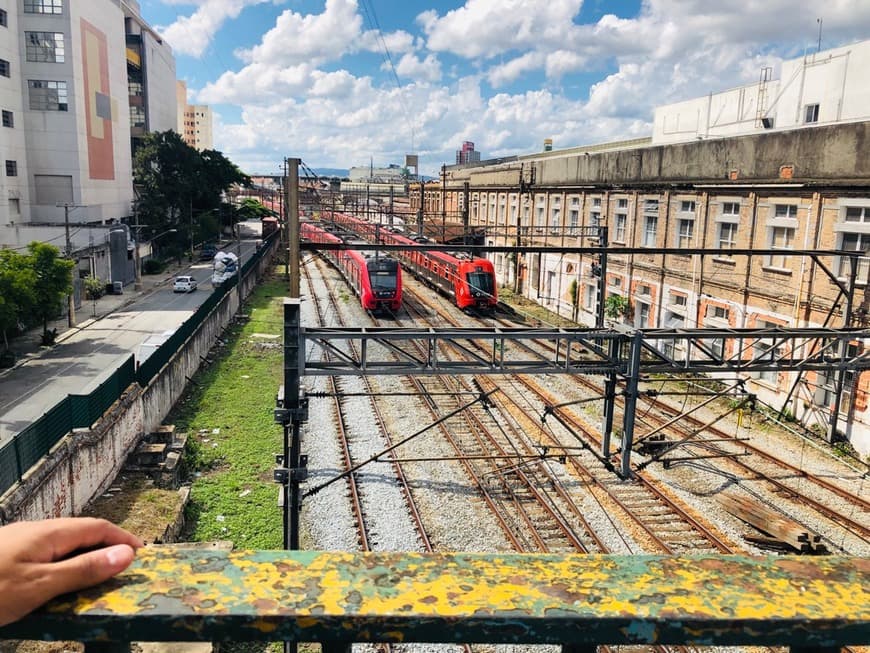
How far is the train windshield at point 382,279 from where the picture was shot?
28.8 metres

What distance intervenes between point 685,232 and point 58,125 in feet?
111

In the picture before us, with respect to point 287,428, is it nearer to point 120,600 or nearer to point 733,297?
point 120,600

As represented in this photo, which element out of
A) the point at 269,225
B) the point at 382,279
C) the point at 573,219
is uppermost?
the point at 573,219

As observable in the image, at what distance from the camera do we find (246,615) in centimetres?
123

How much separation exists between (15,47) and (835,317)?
4061cm

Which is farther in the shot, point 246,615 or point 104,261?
point 104,261

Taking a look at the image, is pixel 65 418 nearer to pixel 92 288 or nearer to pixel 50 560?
pixel 50 560

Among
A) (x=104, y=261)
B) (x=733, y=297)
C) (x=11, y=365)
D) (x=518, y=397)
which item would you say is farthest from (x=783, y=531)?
(x=104, y=261)

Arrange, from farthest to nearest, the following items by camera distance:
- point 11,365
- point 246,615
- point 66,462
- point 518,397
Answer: point 11,365 < point 518,397 < point 66,462 < point 246,615

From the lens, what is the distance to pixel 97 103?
4122 centimetres

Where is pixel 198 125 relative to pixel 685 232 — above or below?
above

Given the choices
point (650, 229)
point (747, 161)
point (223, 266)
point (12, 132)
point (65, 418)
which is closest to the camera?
point (65, 418)

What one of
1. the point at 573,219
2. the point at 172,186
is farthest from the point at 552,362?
the point at 172,186

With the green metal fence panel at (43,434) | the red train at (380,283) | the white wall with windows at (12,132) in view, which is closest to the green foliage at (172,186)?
the white wall with windows at (12,132)
